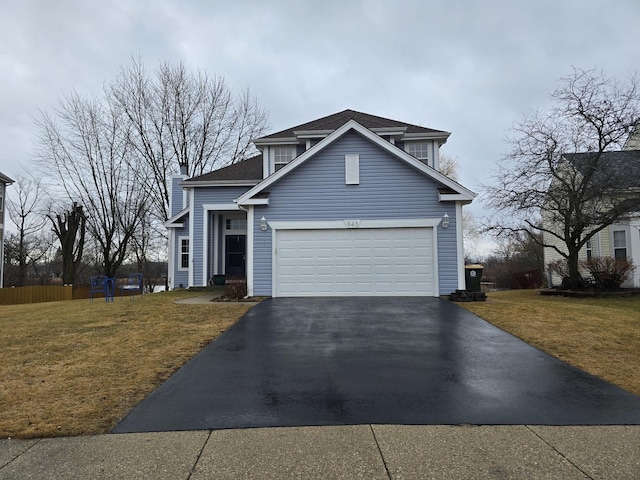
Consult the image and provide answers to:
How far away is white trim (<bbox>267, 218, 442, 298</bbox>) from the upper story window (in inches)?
205

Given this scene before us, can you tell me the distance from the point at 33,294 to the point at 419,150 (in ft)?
72.2

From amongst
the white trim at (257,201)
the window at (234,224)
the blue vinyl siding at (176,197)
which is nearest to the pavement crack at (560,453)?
the white trim at (257,201)

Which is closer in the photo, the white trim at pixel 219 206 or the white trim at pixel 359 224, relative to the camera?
the white trim at pixel 359 224

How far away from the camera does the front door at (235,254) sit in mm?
21375

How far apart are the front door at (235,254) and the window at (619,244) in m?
17.8

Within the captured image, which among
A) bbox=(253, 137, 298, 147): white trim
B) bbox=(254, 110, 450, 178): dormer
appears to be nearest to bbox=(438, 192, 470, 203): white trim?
bbox=(254, 110, 450, 178): dormer

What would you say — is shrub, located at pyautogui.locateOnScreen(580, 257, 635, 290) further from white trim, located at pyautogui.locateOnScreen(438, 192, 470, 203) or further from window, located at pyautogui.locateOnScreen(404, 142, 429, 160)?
window, located at pyautogui.locateOnScreen(404, 142, 429, 160)

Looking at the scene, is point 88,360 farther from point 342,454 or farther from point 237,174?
point 237,174

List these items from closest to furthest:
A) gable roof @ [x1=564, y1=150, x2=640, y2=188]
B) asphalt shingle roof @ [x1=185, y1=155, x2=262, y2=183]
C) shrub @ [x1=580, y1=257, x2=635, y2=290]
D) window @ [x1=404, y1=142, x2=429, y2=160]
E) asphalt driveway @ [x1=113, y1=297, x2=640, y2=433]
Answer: asphalt driveway @ [x1=113, y1=297, x2=640, y2=433], gable roof @ [x1=564, y1=150, x2=640, y2=188], shrub @ [x1=580, y1=257, x2=635, y2=290], window @ [x1=404, y1=142, x2=429, y2=160], asphalt shingle roof @ [x1=185, y1=155, x2=262, y2=183]

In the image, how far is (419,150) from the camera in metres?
18.2

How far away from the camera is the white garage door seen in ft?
45.8

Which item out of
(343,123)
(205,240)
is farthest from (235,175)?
(343,123)

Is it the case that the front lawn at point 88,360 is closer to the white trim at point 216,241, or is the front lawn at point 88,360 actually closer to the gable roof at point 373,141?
the gable roof at point 373,141

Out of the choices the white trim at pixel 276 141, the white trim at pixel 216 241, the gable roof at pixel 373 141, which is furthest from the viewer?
the white trim at pixel 216 241
